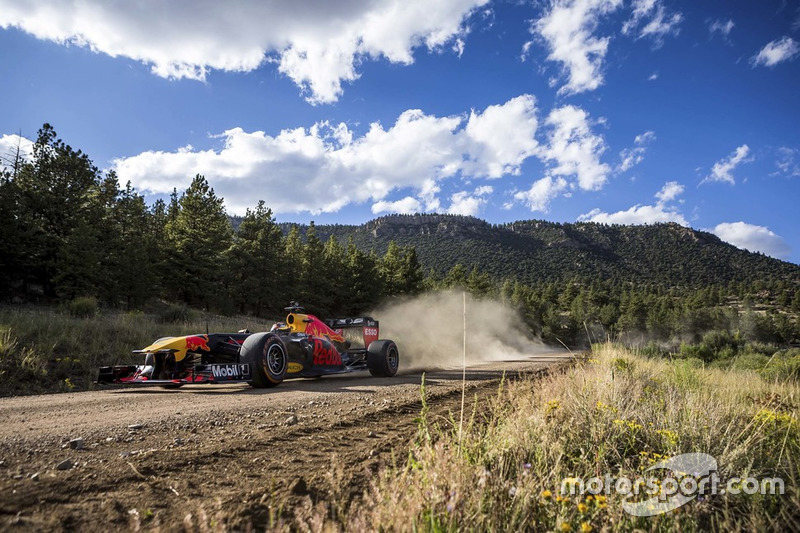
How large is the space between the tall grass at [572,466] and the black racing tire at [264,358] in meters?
4.04

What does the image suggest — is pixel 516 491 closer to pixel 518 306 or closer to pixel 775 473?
pixel 775 473

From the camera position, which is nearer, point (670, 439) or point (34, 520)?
point (34, 520)

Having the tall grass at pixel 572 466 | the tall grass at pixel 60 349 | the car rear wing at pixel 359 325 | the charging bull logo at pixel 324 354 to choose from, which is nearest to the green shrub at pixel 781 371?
the tall grass at pixel 572 466

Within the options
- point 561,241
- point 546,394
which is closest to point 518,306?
point 546,394

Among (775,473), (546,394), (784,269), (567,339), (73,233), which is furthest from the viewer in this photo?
(784,269)

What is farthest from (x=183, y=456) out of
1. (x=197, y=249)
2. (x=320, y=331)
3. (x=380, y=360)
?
(x=197, y=249)

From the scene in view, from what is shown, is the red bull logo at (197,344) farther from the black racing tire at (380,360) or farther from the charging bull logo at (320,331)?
the black racing tire at (380,360)

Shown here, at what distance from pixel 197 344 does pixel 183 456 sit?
16.5 feet

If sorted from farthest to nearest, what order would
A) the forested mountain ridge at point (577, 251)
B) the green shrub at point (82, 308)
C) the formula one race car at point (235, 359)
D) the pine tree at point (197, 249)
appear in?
1. the forested mountain ridge at point (577, 251)
2. the pine tree at point (197, 249)
3. the green shrub at point (82, 308)
4. the formula one race car at point (235, 359)

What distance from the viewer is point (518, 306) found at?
252 feet

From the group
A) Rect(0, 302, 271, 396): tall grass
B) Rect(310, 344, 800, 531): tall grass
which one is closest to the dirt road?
Rect(310, 344, 800, 531): tall grass

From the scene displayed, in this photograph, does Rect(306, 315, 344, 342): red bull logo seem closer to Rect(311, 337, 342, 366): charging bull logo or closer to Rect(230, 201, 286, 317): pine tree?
Rect(311, 337, 342, 366): charging bull logo

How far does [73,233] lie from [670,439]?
35566 millimetres

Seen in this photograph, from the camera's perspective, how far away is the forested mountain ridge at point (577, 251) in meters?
152
